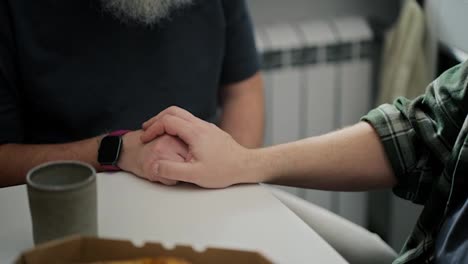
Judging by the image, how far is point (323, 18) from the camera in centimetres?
233

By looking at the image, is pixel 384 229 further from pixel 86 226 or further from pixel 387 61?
pixel 86 226

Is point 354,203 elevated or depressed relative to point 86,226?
depressed

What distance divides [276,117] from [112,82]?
84cm

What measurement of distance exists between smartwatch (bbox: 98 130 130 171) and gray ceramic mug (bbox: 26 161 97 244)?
0.29 m

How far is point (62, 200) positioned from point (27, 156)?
54 cm

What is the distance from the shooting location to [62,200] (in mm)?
902

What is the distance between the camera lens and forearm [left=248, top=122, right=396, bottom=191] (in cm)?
128

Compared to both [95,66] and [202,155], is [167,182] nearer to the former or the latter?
[202,155]

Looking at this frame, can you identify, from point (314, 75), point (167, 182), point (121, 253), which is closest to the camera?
point (121, 253)

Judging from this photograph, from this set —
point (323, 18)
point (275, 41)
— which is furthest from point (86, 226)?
A: point (323, 18)

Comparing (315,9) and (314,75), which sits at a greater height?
(315,9)

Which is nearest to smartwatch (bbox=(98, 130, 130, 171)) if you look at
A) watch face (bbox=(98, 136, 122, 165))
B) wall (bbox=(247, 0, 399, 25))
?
Result: watch face (bbox=(98, 136, 122, 165))

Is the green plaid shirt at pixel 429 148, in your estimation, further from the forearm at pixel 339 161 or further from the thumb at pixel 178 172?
the thumb at pixel 178 172

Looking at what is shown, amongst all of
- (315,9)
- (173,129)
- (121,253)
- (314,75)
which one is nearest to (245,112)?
(173,129)
